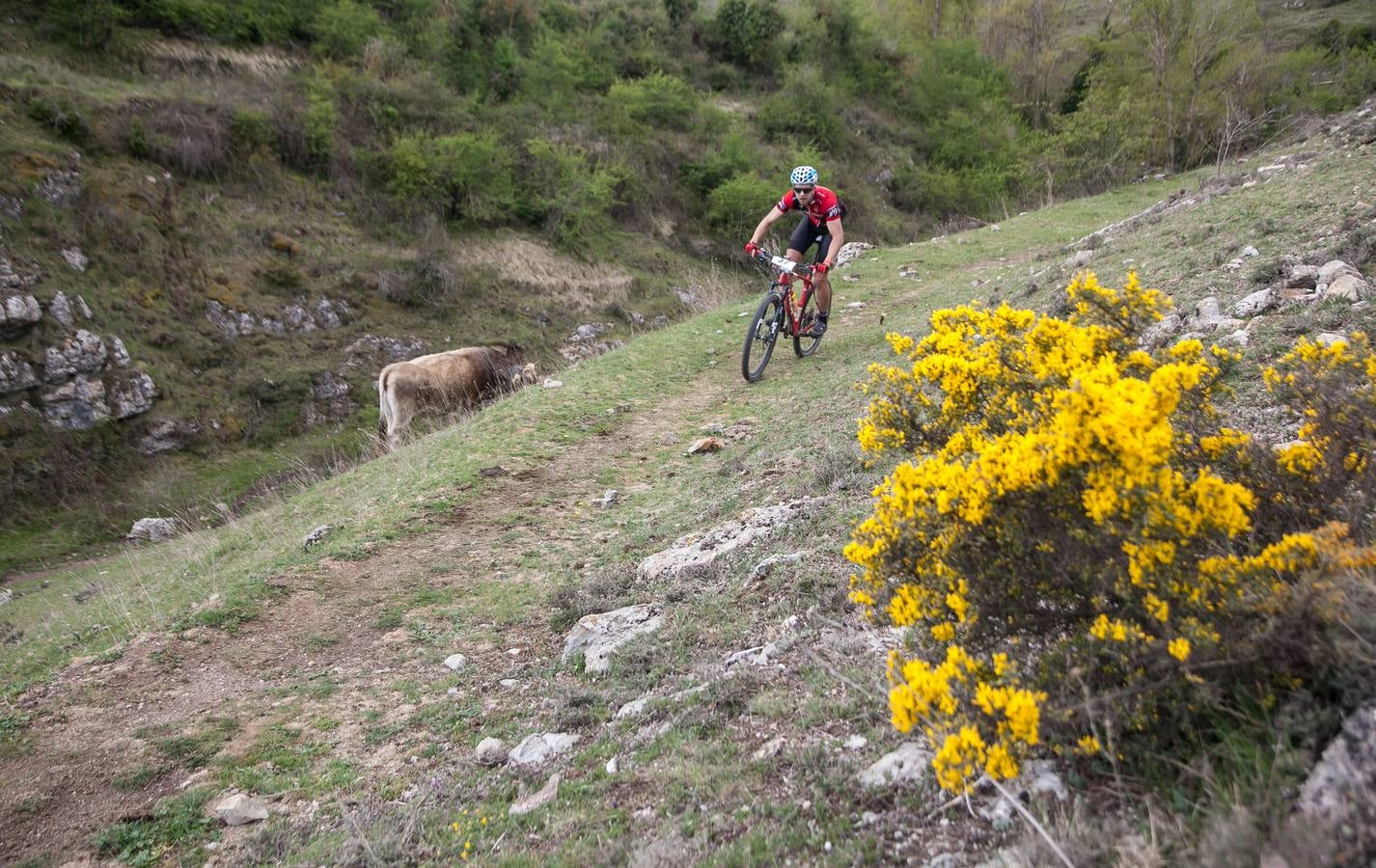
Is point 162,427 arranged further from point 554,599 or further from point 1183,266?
Result: point 1183,266

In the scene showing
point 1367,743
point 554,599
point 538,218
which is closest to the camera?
point 1367,743

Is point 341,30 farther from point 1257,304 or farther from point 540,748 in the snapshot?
point 540,748

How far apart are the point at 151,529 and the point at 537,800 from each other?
36.3 ft

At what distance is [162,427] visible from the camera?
41.6 ft

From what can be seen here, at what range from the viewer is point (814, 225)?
8.65 metres

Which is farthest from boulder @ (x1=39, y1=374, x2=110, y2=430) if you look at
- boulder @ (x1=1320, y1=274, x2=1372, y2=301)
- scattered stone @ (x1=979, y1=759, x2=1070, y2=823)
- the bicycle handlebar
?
boulder @ (x1=1320, y1=274, x2=1372, y2=301)

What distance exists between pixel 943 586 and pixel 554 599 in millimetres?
3251

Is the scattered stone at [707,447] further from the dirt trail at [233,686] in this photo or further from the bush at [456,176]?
the bush at [456,176]

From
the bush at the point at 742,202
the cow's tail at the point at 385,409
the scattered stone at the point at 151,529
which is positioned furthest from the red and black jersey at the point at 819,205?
the bush at the point at 742,202

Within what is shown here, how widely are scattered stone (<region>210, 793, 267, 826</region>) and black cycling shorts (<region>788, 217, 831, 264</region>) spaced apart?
7.38 metres

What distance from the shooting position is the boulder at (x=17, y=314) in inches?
463

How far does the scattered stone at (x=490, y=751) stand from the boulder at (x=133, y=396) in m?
12.8

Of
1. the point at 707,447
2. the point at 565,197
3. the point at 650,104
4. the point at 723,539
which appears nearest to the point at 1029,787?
the point at 723,539

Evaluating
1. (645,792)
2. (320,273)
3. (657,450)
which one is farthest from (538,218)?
(645,792)
